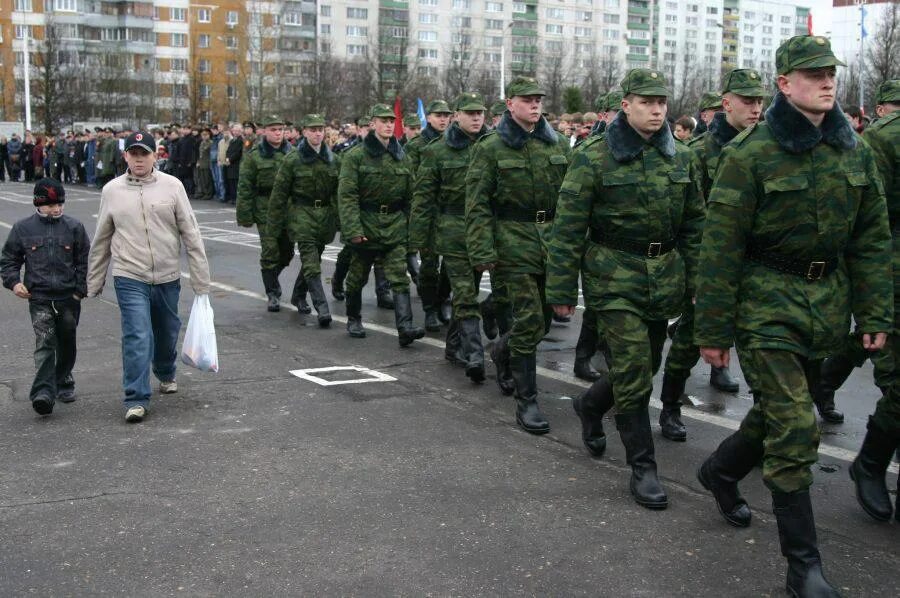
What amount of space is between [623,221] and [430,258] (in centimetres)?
457

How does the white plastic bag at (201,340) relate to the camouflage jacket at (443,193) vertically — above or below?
below

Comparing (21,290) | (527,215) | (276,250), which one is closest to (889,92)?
(527,215)

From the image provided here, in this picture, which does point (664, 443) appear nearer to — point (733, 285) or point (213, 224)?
point (733, 285)

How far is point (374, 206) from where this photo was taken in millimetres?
10102

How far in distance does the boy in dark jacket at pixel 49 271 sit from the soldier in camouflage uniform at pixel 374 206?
9.18ft

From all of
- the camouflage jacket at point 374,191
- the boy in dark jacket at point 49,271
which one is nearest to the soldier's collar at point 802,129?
the boy in dark jacket at point 49,271

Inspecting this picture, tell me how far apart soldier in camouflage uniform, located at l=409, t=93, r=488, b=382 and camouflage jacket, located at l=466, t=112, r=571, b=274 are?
0.97 m

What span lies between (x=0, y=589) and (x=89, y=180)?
124ft

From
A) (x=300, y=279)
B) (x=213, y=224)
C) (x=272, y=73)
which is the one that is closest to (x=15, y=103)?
(x=272, y=73)

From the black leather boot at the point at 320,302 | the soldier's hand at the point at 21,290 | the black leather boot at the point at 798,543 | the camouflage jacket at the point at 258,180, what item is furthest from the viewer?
the camouflage jacket at the point at 258,180

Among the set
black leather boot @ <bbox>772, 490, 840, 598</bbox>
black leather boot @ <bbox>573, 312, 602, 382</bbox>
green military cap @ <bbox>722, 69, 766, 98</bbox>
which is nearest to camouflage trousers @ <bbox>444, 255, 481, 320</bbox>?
black leather boot @ <bbox>573, 312, 602, 382</bbox>

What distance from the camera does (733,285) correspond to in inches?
183

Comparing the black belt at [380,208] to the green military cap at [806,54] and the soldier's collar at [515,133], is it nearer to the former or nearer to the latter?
the soldier's collar at [515,133]

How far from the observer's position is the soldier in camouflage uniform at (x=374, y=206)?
9.96 m
